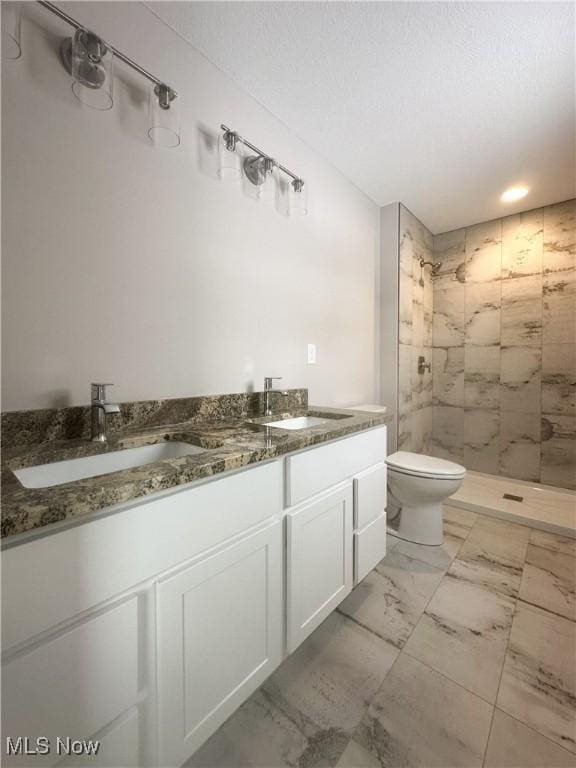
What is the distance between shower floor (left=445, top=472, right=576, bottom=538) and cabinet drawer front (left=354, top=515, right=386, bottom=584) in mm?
1304

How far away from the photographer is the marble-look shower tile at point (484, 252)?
290 centimetres

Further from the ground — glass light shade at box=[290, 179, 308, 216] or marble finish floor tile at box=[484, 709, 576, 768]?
glass light shade at box=[290, 179, 308, 216]

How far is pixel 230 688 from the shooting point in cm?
83

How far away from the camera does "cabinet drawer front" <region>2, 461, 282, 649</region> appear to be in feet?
1.62

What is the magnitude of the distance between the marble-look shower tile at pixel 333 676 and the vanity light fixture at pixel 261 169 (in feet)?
6.57

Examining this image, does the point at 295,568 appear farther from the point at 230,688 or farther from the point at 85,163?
the point at 85,163

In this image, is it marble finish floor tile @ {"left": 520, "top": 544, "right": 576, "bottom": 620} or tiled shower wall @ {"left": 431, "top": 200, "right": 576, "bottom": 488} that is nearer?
marble finish floor tile @ {"left": 520, "top": 544, "right": 576, "bottom": 620}

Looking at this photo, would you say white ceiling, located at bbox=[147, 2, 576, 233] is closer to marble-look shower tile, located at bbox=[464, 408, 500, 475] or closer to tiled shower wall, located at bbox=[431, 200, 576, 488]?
tiled shower wall, located at bbox=[431, 200, 576, 488]

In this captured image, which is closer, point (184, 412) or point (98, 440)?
point (98, 440)

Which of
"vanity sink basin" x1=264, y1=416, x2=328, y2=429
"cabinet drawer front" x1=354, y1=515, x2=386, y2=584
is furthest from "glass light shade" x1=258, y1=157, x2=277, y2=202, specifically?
"cabinet drawer front" x1=354, y1=515, x2=386, y2=584

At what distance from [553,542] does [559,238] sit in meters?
2.37

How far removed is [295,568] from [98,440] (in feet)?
2.42

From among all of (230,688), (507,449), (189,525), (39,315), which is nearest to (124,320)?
(39,315)

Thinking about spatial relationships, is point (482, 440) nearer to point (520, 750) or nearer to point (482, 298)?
point (482, 298)
